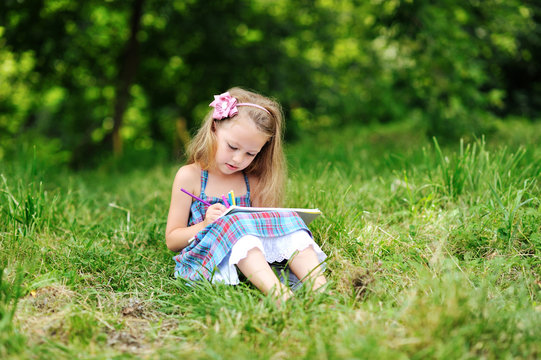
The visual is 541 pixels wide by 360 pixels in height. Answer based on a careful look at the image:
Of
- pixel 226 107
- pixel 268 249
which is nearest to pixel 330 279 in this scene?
pixel 268 249

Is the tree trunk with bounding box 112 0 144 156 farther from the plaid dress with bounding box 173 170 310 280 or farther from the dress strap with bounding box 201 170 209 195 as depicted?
the plaid dress with bounding box 173 170 310 280

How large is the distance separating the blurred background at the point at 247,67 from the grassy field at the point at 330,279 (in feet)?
A: 4.60

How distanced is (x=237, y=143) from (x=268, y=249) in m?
0.56

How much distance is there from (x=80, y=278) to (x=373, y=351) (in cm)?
144

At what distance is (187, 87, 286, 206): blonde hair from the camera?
2498 millimetres

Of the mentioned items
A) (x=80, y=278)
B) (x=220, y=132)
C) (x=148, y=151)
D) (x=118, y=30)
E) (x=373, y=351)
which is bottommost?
(x=148, y=151)

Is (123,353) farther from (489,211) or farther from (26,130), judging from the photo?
(26,130)

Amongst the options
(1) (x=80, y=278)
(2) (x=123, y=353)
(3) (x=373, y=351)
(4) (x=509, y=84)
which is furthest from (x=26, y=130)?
(4) (x=509, y=84)

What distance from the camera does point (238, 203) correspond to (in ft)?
8.50

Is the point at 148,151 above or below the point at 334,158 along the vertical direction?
below

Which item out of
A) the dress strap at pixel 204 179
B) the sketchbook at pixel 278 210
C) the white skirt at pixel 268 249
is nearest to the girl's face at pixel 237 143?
the dress strap at pixel 204 179

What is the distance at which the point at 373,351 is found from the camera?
1424 millimetres

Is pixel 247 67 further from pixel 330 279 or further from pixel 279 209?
pixel 330 279

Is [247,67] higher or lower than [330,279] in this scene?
higher
